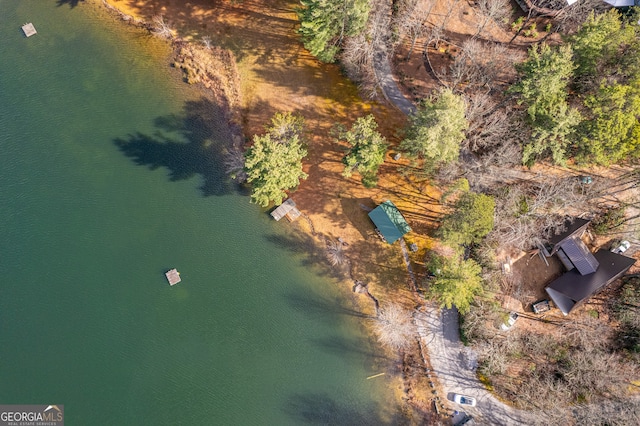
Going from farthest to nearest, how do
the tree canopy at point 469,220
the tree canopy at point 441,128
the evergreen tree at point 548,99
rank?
1. the tree canopy at point 469,220
2. the evergreen tree at point 548,99
3. the tree canopy at point 441,128

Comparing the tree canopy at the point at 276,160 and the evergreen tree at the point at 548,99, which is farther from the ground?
the tree canopy at the point at 276,160

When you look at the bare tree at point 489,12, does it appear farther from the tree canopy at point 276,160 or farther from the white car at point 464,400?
the white car at point 464,400

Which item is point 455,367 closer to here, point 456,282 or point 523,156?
point 456,282

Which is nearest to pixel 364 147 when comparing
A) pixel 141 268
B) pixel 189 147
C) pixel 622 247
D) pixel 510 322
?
pixel 189 147

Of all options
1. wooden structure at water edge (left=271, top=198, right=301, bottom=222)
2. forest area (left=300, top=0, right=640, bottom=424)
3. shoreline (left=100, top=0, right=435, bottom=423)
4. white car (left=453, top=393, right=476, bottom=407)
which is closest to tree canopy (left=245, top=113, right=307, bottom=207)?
wooden structure at water edge (left=271, top=198, right=301, bottom=222)

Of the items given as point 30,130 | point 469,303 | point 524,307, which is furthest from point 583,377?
point 30,130

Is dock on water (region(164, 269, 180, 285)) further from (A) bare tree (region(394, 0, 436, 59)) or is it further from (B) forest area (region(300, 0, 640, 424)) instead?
(A) bare tree (region(394, 0, 436, 59))

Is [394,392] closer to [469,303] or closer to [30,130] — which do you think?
[469,303]

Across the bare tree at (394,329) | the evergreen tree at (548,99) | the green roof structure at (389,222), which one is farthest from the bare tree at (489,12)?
the bare tree at (394,329)
